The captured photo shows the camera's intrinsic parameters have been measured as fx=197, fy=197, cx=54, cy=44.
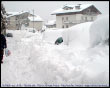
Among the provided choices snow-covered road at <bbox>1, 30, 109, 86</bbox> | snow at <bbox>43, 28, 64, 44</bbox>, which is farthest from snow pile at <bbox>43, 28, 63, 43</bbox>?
snow-covered road at <bbox>1, 30, 109, 86</bbox>

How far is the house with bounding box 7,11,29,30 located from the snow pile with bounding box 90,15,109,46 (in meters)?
53.1

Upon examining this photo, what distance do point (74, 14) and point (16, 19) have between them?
23.5m

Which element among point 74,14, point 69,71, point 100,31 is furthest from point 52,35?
point 74,14

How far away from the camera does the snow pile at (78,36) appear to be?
1117cm

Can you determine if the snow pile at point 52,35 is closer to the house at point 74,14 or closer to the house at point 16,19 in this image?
the house at point 74,14

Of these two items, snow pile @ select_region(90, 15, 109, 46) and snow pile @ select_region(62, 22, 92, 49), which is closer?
snow pile @ select_region(90, 15, 109, 46)

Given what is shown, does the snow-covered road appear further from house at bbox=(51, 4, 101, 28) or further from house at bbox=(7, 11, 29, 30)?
house at bbox=(7, 11, 29, 30)

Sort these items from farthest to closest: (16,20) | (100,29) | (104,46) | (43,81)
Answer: (16,20) < (100,29) < (104,46) < (43,81)

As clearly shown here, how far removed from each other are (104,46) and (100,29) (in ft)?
2.50

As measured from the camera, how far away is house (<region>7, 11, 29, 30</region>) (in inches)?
2331

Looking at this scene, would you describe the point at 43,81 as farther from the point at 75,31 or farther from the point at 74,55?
the point at 75,31

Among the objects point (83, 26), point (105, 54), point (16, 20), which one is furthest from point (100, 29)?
point (16, 20)

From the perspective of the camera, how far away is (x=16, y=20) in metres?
59.7

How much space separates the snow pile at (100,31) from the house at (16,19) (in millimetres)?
53058
